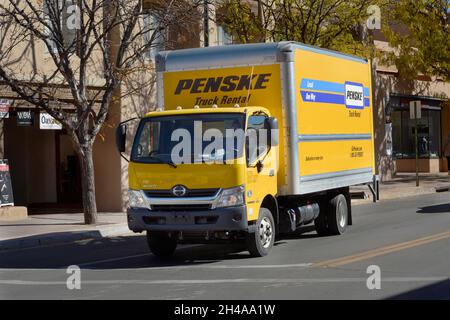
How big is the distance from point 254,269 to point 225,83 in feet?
11.5

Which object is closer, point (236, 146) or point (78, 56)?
point (236, 146)

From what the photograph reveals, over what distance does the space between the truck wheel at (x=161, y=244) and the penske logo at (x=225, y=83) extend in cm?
256

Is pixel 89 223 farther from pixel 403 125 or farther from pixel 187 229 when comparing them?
pixel 403 125

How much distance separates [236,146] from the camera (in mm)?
11508

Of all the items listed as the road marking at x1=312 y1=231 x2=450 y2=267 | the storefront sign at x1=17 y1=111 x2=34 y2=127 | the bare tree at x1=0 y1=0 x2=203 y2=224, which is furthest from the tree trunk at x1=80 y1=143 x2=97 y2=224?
the road marking at x1=312 y1=231 x2=450 y2=267

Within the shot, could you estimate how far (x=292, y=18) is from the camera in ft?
79.4

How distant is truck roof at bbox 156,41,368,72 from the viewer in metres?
12.5

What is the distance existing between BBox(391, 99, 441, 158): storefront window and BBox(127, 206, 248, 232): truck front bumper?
29.1m

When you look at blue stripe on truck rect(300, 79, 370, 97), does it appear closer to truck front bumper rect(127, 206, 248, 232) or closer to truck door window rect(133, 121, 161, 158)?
truck door window rect(133, 121, 161, 158)

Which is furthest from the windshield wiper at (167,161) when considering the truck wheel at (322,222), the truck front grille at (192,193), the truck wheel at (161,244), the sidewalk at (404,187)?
the sidewalk at (404,187)

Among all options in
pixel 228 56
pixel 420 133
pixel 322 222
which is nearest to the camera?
pixel 228 56

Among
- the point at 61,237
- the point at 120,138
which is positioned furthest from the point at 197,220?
the point at 61,237

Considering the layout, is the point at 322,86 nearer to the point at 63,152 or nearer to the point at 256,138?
the point at 256,138

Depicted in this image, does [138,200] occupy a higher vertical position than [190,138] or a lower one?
lower
